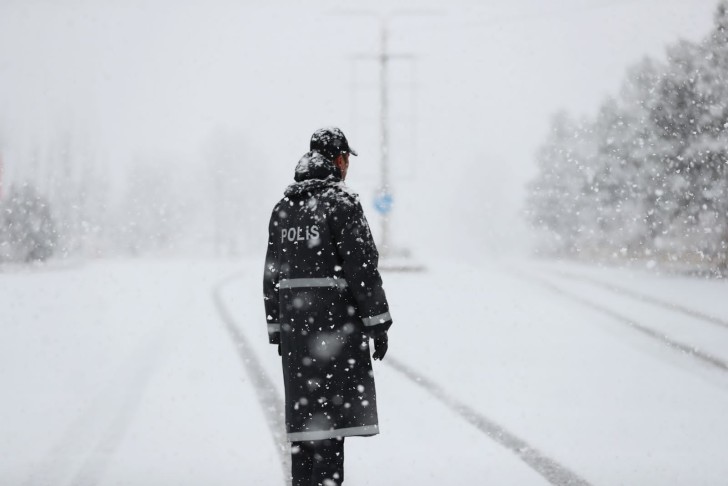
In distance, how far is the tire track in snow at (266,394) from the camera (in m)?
5.55

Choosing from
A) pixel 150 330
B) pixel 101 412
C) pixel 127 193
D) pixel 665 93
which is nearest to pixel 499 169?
pixel 127 193

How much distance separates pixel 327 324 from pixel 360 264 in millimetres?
351

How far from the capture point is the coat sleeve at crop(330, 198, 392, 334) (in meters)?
3.71

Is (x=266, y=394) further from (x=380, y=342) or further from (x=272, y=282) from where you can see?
(x=380, y=342)

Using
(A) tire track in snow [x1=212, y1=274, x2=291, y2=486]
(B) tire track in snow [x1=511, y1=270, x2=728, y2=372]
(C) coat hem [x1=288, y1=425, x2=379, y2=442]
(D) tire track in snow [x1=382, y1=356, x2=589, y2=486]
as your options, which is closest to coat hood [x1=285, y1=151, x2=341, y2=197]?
(C) coat hem [x1=288, y1=425, x2=379, y2=442]

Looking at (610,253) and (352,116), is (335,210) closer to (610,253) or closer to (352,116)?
(352,116)

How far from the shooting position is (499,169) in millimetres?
84688

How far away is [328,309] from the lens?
3840 millimetres

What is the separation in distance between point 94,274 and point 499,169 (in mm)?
63625

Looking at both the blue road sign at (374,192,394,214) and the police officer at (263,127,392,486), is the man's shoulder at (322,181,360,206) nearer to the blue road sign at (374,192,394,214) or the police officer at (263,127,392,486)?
the police officer at (263,127,392,486)

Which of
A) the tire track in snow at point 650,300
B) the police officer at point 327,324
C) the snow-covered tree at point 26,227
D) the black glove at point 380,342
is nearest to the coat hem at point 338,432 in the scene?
the police officer at point 327,324

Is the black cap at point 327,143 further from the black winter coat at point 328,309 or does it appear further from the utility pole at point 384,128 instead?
the utility pole at point 384,128

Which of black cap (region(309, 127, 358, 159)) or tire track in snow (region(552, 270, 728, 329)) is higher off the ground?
black cap (region(309, 127, 358, 159))

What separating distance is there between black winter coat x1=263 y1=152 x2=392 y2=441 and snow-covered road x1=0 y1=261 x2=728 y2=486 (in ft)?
4.16
